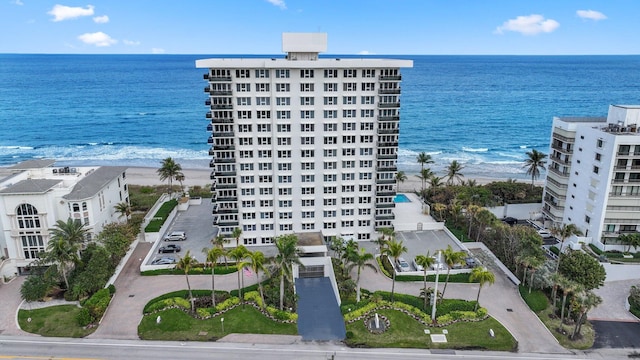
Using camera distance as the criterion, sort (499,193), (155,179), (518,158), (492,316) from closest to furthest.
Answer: (492,316) < (499,193) < (155,179) < (518,158)

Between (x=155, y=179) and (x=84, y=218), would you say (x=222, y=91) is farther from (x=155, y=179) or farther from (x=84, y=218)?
(x=155, y=179)

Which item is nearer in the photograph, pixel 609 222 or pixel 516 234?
pixel 516 234

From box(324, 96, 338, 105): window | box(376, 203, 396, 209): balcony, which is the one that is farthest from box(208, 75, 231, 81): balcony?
box(376, 203, 396, 209): balcony

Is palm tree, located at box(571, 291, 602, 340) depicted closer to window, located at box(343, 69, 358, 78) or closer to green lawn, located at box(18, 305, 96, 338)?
window, located at box(343, 69, 358, 78)

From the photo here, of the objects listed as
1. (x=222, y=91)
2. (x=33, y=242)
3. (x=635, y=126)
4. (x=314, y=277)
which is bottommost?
(x=314, y=277)

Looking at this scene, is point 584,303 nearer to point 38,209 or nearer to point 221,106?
point 221,106

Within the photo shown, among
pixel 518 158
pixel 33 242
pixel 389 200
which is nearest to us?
pixel 33 242

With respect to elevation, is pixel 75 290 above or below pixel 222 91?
below

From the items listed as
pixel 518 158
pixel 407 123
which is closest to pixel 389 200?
pixel 518 158
